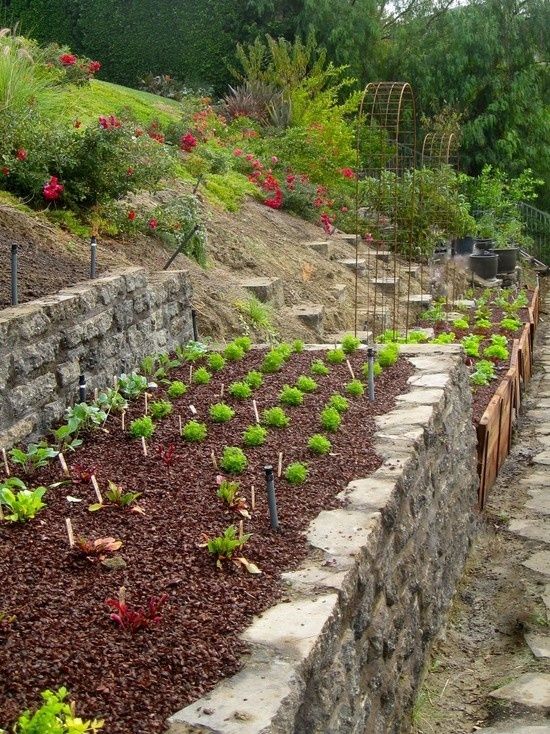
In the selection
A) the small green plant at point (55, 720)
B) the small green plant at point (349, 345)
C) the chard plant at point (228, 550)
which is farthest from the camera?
the small green plant at point (349, 345)

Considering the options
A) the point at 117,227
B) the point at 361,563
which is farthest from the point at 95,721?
the point at 117,227

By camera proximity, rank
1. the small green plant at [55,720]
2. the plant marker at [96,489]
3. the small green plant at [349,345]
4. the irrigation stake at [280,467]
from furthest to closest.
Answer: the small green plant at [349,345]
the irrigation stake at [280,467]
the plant marker at [96,489]
the small green plant at [55,720]

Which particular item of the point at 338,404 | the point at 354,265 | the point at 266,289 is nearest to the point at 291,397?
the point at 338,404

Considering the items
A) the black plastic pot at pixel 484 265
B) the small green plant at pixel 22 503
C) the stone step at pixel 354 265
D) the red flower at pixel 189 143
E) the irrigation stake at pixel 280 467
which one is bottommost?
the irrigation stake at pixel 280 467

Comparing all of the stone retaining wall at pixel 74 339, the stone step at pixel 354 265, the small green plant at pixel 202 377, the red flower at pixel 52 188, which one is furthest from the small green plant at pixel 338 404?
the stone step at pixel 354 265

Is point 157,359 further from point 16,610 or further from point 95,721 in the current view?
point 95,721

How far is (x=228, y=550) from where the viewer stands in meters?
3.10

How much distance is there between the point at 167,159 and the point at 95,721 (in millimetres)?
5526

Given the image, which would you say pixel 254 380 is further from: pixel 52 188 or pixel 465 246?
pixel 465 246

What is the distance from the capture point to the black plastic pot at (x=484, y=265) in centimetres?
1303

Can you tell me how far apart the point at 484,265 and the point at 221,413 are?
929 centimetres

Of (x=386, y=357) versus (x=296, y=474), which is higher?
(x=386, y=357)

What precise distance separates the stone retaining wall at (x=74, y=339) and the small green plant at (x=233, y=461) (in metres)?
0.79

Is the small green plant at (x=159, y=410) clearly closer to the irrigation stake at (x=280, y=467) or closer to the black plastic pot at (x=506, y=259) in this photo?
the irrigation stake at (x=280, y=467)
